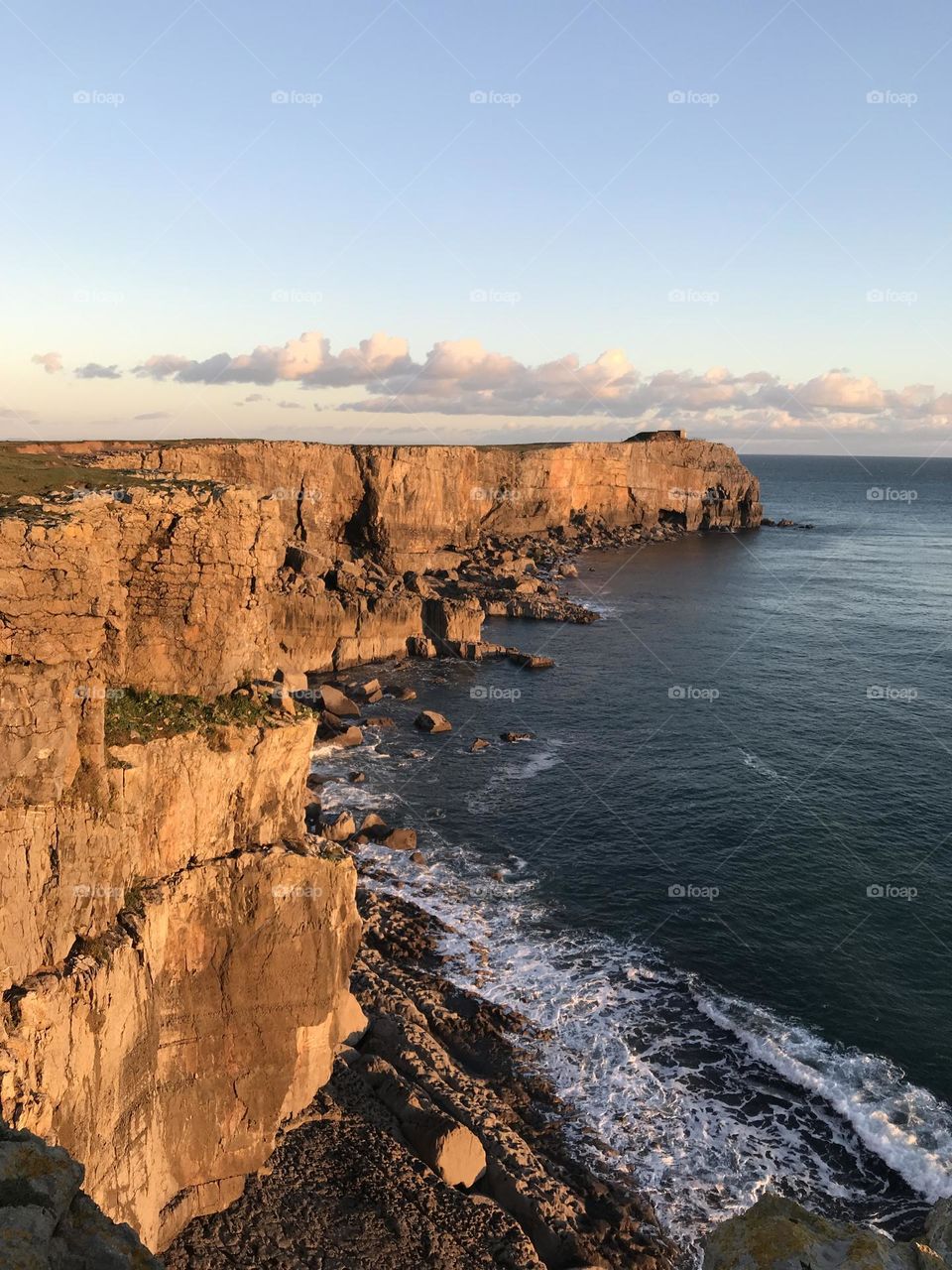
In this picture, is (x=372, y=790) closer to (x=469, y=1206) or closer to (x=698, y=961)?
(x=698, y=961)

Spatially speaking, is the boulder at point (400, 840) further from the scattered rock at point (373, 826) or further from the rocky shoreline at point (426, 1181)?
the rocky shoreline at point (426, 1181)

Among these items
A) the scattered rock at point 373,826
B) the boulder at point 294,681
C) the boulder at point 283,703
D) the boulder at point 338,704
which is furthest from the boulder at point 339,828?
the boulder at point 283,703

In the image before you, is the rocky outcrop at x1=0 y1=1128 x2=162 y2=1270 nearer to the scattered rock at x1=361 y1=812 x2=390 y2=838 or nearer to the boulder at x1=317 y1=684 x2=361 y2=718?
the scattered rock at x1=361 y1=812 x2=390 y2=838

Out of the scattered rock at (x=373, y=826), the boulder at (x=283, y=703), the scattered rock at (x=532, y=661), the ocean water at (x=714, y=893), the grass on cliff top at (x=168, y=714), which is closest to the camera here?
the grass on cliff top at (x=168, y=714)

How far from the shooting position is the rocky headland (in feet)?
55.2

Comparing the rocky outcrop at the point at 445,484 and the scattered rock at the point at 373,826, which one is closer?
the scattered rock at the point at 373,826

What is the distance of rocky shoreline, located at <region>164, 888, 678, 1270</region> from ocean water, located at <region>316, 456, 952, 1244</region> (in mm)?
1558

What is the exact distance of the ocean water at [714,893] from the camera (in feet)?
89.8

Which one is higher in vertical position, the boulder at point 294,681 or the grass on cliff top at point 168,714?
the grass on cliff top at point 168,714

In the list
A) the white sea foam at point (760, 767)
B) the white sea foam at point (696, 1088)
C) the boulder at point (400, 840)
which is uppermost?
the white sea foam at point (760, 767)

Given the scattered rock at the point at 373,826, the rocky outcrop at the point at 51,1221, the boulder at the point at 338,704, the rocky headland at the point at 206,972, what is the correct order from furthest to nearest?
the boulder at the point at 338,704 < the scattered rock at the point at 373,826 < the rocky headland at the point at 206,972 < the rocky outcrop at the point at 51,1221

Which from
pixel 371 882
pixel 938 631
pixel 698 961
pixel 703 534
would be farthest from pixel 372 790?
pixel 703 534

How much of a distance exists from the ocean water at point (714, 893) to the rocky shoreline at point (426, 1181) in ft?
5.11

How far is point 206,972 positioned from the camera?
20.8 metres
